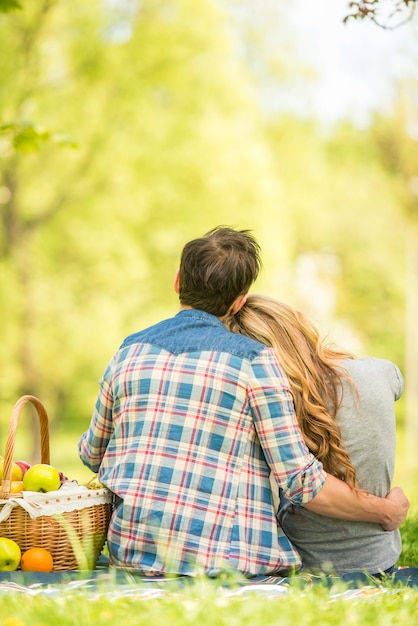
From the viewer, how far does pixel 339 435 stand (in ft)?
10.5

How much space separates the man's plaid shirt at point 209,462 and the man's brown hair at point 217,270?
0.58ft

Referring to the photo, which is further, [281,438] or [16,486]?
[16,486]

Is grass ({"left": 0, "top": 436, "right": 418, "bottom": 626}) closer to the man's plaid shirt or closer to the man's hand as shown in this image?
the man's plaid shirt

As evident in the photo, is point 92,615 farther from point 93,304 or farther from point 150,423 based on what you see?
point 93,304

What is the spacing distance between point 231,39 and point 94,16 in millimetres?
2813

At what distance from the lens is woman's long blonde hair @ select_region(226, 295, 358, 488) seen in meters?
3.16

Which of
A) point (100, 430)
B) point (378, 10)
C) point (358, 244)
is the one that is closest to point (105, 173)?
point (358, 244)

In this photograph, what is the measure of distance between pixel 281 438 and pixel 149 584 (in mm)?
693

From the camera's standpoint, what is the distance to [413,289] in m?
23.5

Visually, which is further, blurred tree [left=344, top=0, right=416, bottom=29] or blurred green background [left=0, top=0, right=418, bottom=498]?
blurred green background [left=0, top=0, right=418, bottom=498]

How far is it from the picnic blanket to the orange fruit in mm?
87

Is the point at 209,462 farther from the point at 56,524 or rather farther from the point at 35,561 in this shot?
the point at 35,561

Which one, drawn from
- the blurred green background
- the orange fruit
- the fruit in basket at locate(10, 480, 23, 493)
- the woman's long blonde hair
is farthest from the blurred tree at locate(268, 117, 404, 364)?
the orange fruit

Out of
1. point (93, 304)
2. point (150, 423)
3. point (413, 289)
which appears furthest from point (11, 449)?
point (413, 289)
